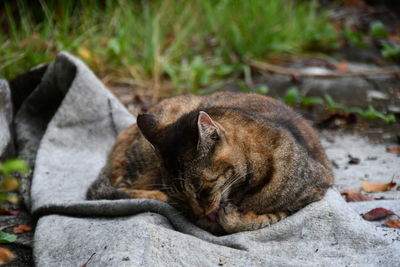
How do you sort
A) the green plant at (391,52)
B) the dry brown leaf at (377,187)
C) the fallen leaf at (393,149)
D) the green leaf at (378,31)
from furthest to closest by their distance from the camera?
1. the green leaf at (378,31)
2. the green plant at (391,52)
3. the fallen leaf at (393,149)
4. the dry brown leaf at (377,187)

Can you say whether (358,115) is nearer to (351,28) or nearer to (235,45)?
(235,45)

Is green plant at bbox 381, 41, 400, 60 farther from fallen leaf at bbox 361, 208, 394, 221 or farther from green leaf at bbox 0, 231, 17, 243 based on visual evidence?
green leaf at bbox 0, 231, 17, 243

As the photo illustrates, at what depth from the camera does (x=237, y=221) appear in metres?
2.69

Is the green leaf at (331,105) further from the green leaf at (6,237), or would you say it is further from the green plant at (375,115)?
the green leaf at (6,237)

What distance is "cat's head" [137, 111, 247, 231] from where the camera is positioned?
2488 mm

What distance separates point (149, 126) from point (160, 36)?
11.5ft

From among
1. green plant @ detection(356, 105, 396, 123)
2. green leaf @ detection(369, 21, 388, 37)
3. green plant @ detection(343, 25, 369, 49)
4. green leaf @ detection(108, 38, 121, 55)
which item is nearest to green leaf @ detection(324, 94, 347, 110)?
green plant @ detection(356, 105, 396, 123)

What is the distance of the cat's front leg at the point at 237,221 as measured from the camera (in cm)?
268

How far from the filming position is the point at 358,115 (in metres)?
4.96

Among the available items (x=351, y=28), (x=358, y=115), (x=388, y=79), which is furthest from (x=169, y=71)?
(x=351, y=28)

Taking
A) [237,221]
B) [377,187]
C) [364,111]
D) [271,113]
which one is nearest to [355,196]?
[377,187]

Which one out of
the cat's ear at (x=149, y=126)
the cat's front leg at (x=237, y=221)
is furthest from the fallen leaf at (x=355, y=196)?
the cat's ear at (x=149, y=126)

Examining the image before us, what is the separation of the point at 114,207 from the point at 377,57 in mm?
4950

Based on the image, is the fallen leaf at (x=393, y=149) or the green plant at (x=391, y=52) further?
the green plant at (x=391, y=52)
